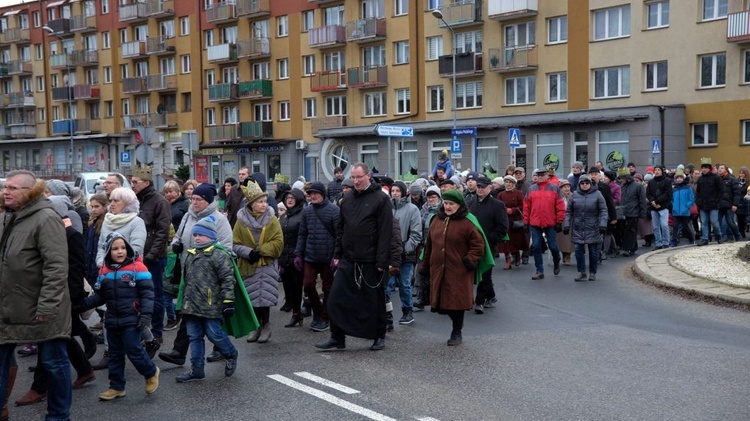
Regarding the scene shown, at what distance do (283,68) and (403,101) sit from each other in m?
11.0

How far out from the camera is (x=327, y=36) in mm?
49969

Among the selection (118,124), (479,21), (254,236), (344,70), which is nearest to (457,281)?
(254,236)

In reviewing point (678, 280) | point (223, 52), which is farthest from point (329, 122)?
point (678, 280)

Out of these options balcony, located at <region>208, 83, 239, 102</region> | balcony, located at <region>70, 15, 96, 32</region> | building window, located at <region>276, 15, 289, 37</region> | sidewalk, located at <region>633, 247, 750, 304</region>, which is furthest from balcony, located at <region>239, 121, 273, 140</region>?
sidewalk, located at <region>633, 247, 750, 304</region>

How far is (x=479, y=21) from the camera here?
140 ft

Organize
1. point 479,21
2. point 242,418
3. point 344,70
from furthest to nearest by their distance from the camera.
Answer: point 344,70 → point 479,21 → point 242,418

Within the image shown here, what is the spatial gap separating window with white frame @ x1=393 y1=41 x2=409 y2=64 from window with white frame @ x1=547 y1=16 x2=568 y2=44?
9.35 m

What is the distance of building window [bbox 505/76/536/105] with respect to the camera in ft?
135

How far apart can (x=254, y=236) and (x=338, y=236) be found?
3.27ft

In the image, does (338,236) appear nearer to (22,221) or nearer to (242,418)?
(242,418)

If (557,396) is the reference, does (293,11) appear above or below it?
above

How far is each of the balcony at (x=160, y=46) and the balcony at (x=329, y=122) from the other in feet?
51.8

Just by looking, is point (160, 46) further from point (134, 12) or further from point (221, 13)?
point (221, 13)

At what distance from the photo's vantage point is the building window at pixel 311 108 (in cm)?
5244
